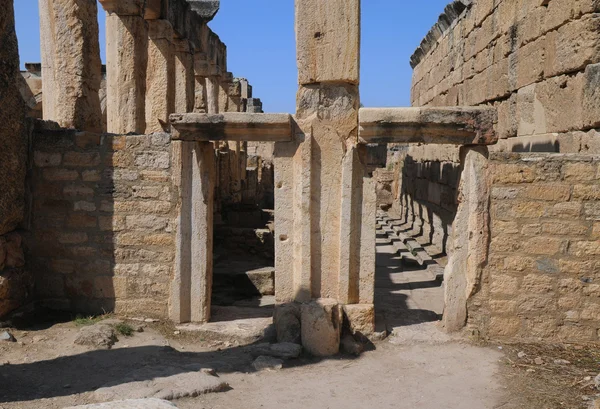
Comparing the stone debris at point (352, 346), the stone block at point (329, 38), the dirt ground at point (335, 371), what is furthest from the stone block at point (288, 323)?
the stone block at point (329, 38)

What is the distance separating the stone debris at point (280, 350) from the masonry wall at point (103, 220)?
4.09ft

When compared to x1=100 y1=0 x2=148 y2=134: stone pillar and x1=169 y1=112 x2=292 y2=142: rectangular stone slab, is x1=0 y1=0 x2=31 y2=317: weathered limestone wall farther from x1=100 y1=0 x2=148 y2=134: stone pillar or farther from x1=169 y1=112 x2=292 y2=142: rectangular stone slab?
x1=100 y1=0 x2=148 y2=134: stone pillar

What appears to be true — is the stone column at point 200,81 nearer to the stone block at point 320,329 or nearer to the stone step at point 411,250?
the stone step at point 411,250

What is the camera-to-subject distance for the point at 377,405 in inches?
165

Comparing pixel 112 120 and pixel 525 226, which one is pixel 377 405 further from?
pixel 112 120

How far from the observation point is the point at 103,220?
19.0 feet

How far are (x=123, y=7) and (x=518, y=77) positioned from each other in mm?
6080

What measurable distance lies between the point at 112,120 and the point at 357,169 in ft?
15.6

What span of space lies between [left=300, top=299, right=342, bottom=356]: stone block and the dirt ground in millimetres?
135

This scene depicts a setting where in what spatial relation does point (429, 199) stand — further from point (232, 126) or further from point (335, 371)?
point (335, 371)

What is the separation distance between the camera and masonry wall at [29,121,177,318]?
5699 mm

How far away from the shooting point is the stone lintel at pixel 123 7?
821 centimetres

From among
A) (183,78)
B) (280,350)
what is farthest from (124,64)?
(280,350)

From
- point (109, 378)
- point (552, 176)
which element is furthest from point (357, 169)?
point (109, 378)
